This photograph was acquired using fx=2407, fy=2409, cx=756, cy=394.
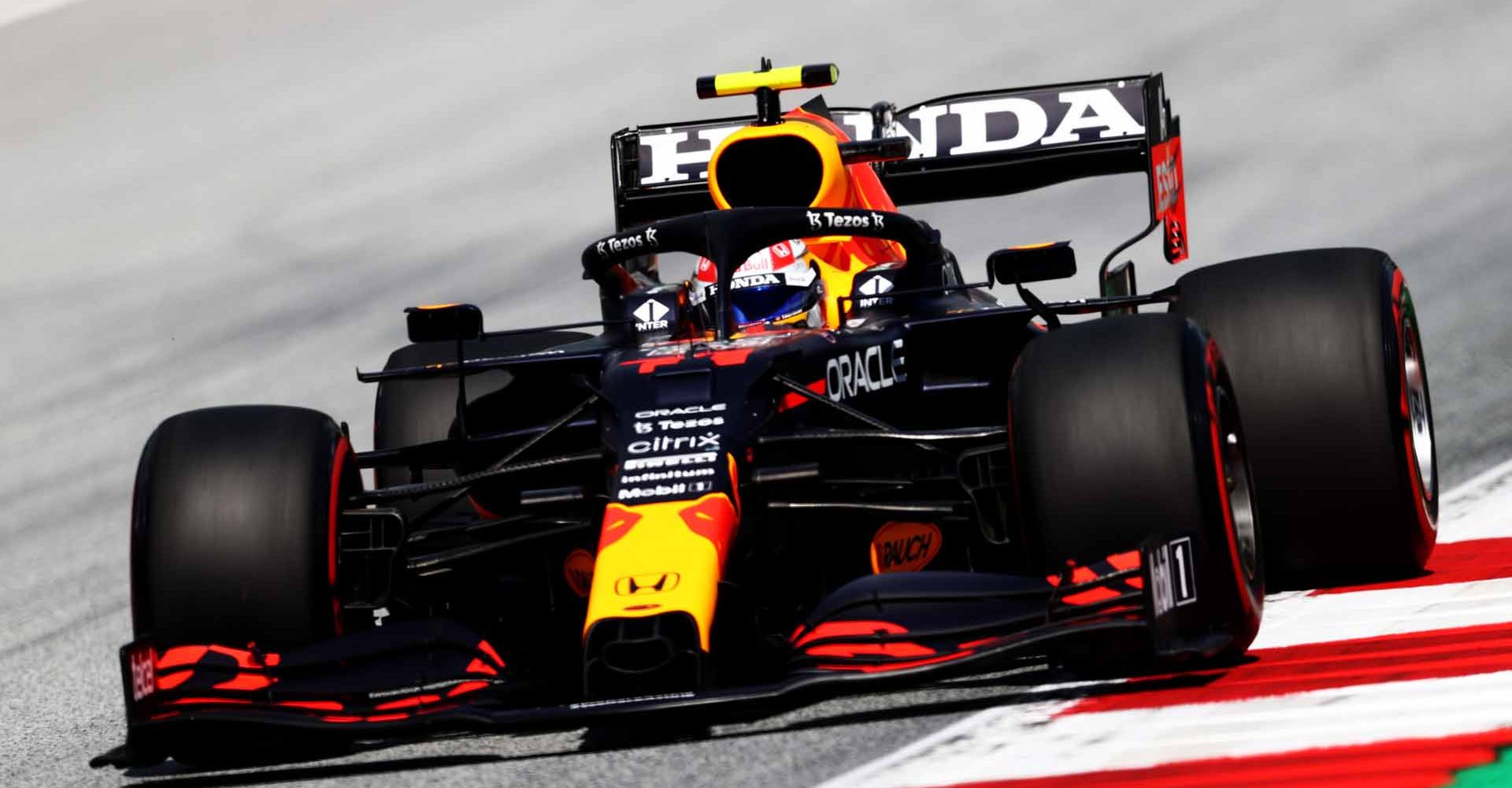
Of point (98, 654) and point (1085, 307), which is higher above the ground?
point (1085, 307)

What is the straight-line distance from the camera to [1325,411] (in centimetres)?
704

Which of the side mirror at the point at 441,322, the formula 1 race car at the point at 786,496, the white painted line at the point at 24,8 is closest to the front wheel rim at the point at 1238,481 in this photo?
the formula 1 race car at the point at 786,496

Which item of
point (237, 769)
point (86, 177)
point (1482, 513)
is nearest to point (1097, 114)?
point (1482, 513)

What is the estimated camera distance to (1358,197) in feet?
55.2

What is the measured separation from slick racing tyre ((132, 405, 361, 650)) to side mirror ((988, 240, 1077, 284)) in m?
1.99

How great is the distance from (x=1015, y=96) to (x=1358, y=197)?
23.4 feet

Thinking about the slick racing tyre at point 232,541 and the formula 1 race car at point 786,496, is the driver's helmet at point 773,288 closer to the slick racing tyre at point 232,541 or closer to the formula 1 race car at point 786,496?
the formula 1 race car at point 786,496

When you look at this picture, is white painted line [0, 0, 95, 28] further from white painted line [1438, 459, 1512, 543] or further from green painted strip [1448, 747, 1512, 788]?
green painted strip [1448, 747, 1512, 788]

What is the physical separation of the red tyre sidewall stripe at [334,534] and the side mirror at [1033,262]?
190 cm

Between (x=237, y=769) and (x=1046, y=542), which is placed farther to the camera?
(x=237, y=769)

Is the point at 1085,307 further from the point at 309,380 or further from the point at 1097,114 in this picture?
the point at 309,380

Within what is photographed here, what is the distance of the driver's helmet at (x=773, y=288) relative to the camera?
7871 mm

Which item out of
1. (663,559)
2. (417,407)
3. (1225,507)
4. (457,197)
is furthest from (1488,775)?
(457,197)

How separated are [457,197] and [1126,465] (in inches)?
609
